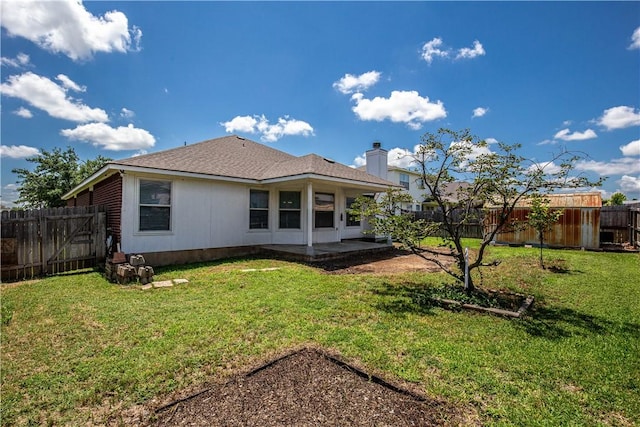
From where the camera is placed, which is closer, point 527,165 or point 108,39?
point 527,165

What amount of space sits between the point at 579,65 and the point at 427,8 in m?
5.60

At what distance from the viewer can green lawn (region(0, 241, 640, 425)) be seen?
248 cm

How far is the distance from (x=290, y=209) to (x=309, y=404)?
9.28 metres

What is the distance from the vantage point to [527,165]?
5.27 metres

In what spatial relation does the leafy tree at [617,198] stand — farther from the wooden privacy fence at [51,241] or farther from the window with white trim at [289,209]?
the wooden privacy fence at [51,241]

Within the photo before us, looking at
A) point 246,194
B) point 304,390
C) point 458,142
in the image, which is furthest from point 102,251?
point 458,142

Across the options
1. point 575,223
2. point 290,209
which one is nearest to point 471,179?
point 290,209

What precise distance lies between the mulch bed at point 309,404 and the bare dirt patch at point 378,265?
5209mm

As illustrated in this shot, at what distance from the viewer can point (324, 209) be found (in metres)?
11.8

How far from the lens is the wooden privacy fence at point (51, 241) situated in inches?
278

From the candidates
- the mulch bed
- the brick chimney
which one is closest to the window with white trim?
the brick chimney

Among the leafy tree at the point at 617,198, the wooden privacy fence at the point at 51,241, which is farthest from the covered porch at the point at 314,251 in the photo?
the leafy tree at the point at 617,198

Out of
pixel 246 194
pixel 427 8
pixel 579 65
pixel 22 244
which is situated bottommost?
pixel 22 244

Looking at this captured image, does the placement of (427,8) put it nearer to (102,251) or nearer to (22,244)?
(102,251)
